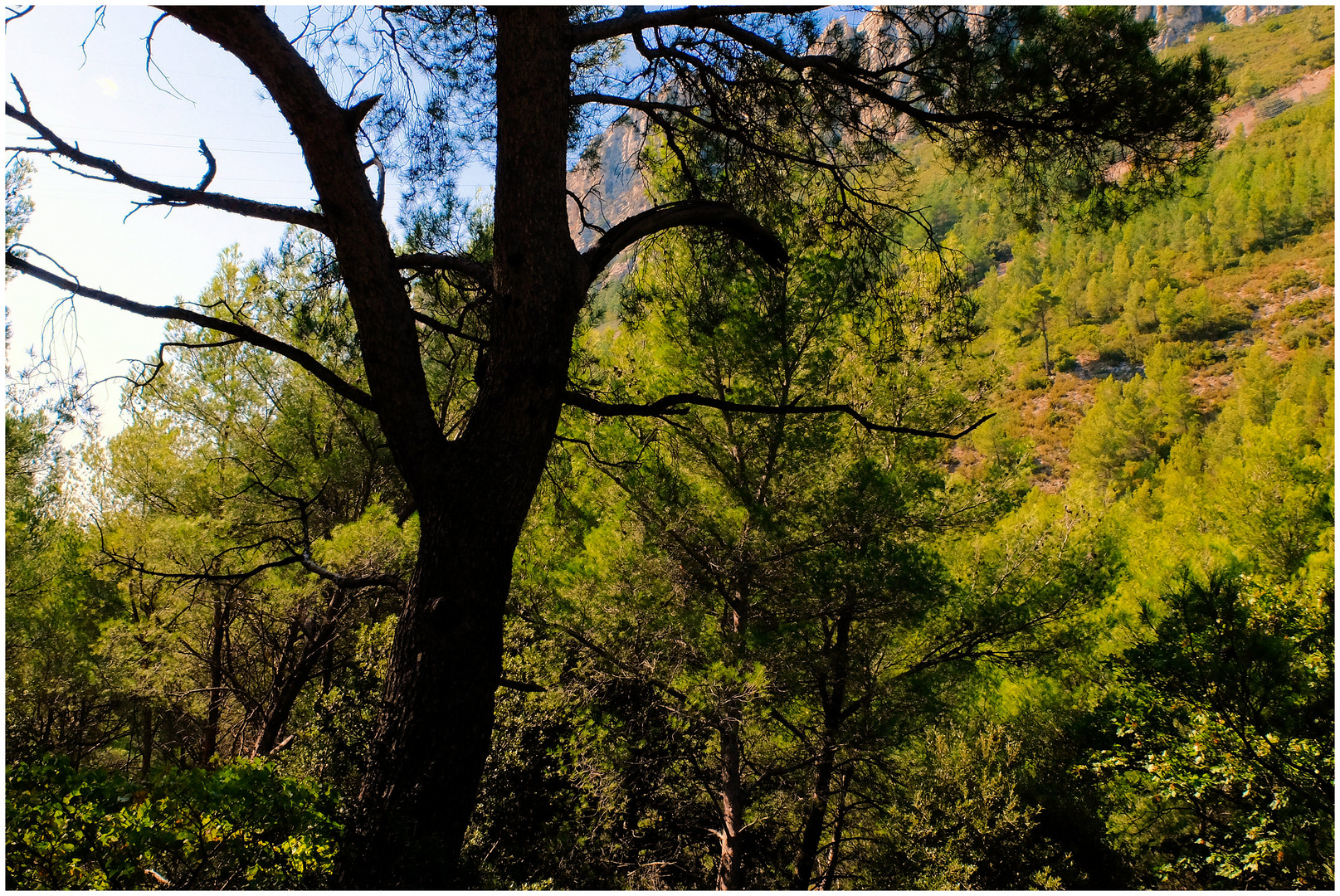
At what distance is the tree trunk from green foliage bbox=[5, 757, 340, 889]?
238 mm

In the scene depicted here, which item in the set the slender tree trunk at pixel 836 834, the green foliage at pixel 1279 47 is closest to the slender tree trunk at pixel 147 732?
the slender tree trunk at pixel 836 834

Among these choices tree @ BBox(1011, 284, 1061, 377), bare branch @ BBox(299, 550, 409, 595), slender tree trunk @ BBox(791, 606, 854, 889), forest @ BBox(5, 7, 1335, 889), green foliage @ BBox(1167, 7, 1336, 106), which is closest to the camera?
bare branch @ BBox(299, 550, 409, 595)

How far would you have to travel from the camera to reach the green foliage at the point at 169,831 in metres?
1.91

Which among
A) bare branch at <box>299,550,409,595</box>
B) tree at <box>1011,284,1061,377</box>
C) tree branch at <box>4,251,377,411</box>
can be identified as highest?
tree at <box>1011,284,1061,377</box>

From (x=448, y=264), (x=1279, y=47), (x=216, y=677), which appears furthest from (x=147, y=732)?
(x=1279, y=47)

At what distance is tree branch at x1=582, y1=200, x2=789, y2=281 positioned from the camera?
7.75ft

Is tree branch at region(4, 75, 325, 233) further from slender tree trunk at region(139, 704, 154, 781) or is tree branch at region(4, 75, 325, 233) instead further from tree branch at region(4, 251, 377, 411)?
slender tree trunk at region(139, 704, 154, 781)

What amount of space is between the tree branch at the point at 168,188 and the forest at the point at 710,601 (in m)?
0.30

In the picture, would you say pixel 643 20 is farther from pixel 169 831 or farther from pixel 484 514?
pixel 169 831

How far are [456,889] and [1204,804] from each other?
34.3 ft

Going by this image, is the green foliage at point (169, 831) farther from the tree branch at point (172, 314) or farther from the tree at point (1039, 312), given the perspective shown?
the tree at point (1039, 312)

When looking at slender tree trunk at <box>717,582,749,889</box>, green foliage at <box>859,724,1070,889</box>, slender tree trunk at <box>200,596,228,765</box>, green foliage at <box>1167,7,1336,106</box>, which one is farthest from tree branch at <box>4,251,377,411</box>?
green foliage at <box>1167,7,1336,106</box>

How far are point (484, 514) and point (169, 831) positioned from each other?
1.30 metres

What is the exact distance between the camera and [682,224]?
8.43ft
